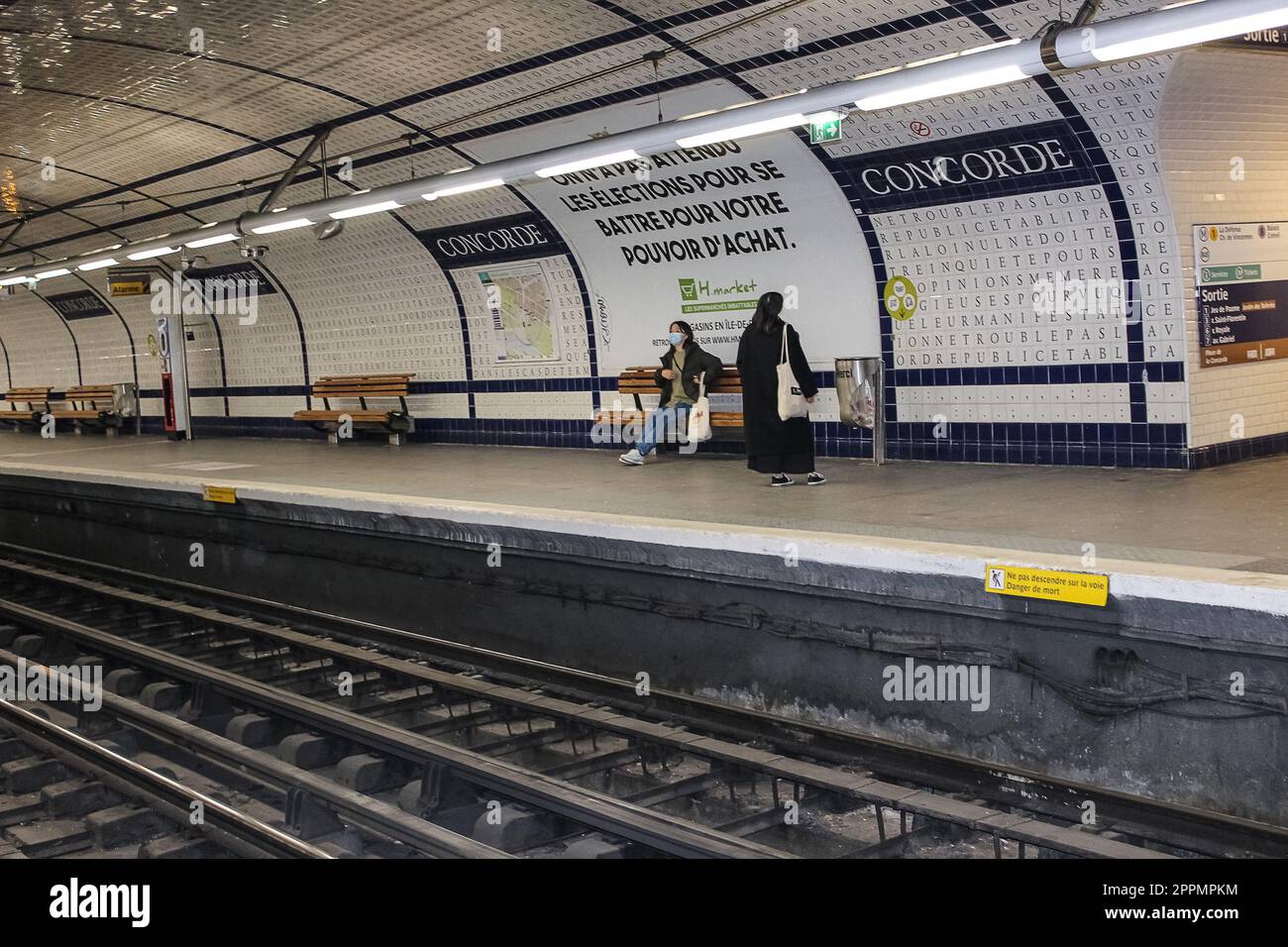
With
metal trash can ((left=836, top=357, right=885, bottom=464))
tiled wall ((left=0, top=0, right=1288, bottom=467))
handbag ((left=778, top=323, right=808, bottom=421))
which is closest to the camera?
tiled wall ((left=0, top=0, right=1288, bottom=467))

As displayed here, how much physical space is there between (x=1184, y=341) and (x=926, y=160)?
7.73 ft

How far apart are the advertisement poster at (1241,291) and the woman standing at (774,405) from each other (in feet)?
9.52

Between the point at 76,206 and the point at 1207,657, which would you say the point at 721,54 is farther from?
the point at 76,206

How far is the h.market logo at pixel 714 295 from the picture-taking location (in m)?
12.1

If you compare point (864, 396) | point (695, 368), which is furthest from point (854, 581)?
point (695, 368)

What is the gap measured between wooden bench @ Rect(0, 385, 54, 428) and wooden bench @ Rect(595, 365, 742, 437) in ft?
55.7

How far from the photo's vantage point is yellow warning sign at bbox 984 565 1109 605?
5.78 m

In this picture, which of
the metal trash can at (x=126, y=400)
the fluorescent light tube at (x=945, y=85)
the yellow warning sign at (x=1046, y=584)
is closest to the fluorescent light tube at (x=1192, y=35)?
the fluorescent light tube at (x=945, y=85)

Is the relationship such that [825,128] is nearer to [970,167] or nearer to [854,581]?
[970,167]

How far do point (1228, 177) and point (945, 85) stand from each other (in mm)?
3402

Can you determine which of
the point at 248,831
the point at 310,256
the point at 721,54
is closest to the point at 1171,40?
the point at 721,54

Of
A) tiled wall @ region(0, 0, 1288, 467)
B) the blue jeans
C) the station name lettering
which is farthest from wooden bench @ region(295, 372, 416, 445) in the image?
the station name lettering

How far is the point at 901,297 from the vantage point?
1080 cm

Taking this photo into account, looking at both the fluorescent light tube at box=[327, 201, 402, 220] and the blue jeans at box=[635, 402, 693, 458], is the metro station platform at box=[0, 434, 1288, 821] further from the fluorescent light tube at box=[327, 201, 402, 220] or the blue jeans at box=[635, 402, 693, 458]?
the fluorescent light tube at box=[327, 201, 402, 220]
